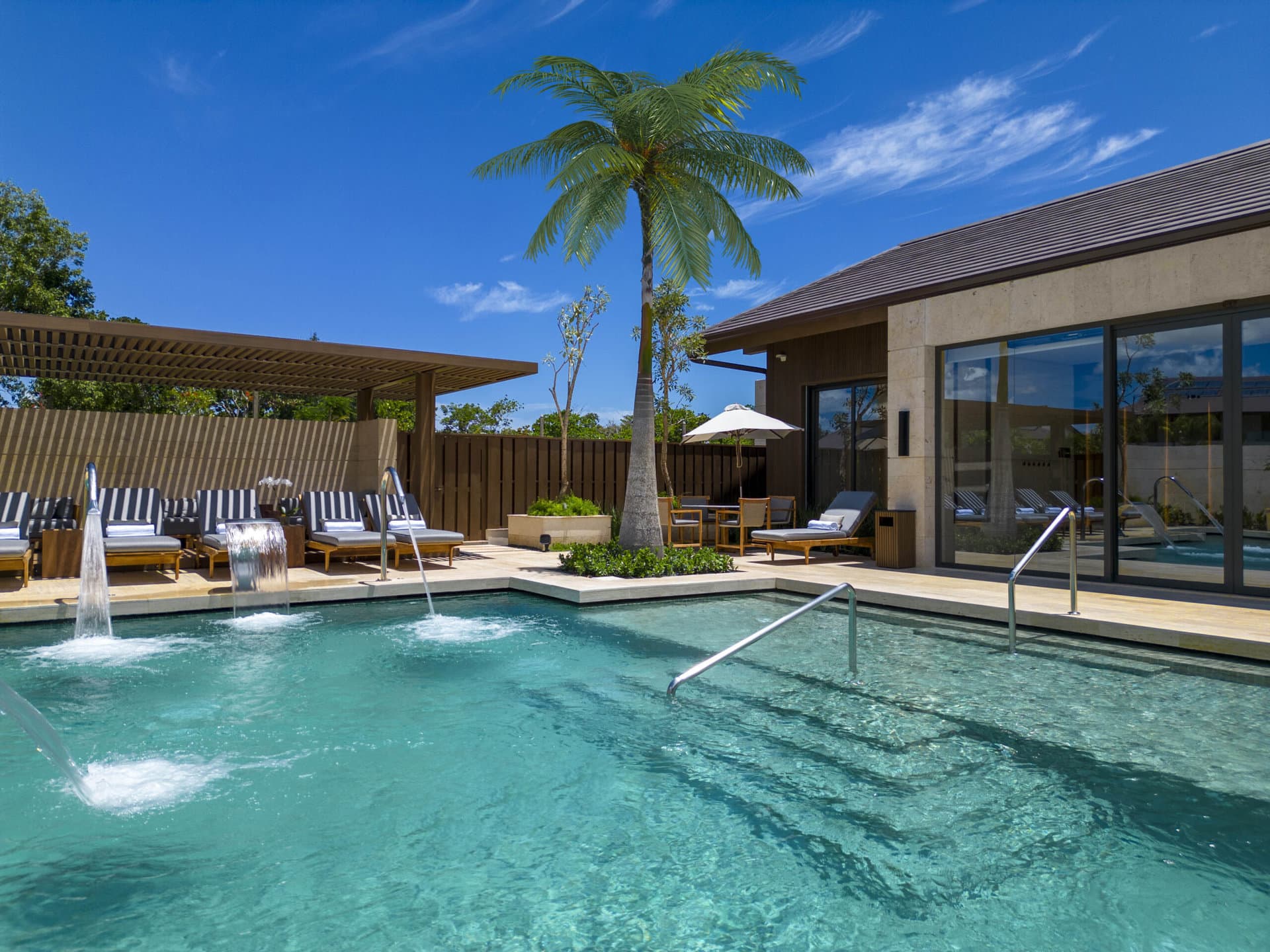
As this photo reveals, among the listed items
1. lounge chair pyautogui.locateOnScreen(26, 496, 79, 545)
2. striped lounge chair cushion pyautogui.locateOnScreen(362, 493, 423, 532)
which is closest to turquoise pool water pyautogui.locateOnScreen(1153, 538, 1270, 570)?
striped lounge chair cushion pyautogui.locateOnScreen(362, 493, 423, 532)

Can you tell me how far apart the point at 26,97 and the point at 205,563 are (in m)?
21.4

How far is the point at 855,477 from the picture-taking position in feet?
47.3

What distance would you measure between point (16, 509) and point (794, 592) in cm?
905

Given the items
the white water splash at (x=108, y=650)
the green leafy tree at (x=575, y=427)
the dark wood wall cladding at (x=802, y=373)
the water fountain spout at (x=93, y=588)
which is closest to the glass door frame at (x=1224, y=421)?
the dark wood wall cladding at (x=802, y=373)

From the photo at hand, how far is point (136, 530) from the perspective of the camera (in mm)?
9930

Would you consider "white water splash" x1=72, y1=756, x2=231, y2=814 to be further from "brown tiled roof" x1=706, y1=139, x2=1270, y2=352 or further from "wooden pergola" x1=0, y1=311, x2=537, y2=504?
"brown tiled roof" x1=706, y1=139, x2=1270, y2=352

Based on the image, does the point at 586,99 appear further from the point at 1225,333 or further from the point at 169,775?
the point at 169,775

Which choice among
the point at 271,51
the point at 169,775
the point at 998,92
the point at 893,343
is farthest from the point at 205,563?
the point at 998,92

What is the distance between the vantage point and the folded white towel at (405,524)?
11.0 m

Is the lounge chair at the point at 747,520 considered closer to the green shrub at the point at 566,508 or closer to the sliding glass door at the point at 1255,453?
the green shrub at the point at 566,508

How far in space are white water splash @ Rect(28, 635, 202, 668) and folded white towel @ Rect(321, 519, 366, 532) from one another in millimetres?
4110

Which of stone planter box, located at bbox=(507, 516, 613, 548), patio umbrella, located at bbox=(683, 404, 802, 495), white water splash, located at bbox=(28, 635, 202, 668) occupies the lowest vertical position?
white water splash, located at bbox=(28, 635, 202, 668)

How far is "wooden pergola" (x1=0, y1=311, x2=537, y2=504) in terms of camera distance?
10.3m

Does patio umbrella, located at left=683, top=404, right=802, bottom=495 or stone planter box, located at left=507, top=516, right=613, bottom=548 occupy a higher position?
patio umbrella, located at left=683, top=404, right=802, bottom=495
